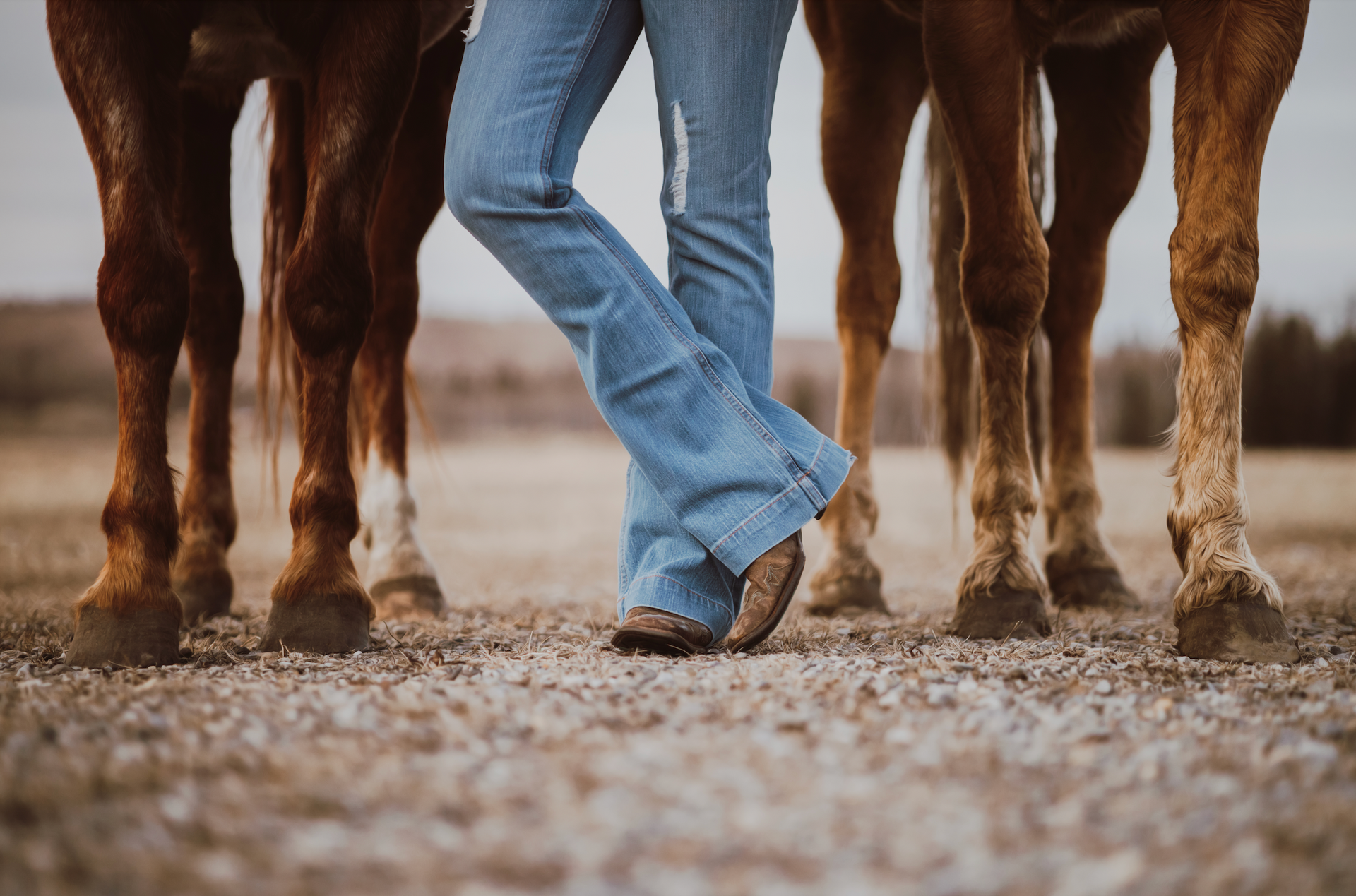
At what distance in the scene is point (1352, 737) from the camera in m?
1.28

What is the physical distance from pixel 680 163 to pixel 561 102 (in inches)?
10.0

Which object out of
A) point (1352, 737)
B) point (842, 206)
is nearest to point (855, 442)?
point (842, 206)

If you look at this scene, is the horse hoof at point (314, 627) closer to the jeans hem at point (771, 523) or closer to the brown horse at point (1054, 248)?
the jeans hem at point (771, 523)

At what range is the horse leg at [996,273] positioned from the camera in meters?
2.27

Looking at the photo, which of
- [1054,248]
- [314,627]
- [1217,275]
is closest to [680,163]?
[1217,275]

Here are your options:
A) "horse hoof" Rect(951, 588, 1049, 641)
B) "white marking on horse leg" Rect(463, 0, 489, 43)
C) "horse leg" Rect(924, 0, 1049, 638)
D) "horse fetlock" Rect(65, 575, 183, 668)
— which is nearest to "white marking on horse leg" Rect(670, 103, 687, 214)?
"white marking on horse leg" Rect(463, 0, 489, 43)

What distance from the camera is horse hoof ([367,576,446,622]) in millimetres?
3012

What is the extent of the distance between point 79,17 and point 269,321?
157 centimetres

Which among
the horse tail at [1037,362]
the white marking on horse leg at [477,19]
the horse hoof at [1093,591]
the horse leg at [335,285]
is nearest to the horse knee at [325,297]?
the horse leg at [335,285]

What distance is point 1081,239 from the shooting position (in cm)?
328

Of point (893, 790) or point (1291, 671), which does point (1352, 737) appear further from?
point (893, 790)

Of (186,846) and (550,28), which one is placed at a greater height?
(550,28)

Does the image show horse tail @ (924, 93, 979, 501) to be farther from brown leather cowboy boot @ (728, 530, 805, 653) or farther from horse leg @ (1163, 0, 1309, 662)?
brown leather cowboy boot @ (728, 530, 805, 653)

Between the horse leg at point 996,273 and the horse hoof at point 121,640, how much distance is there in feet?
5.65
